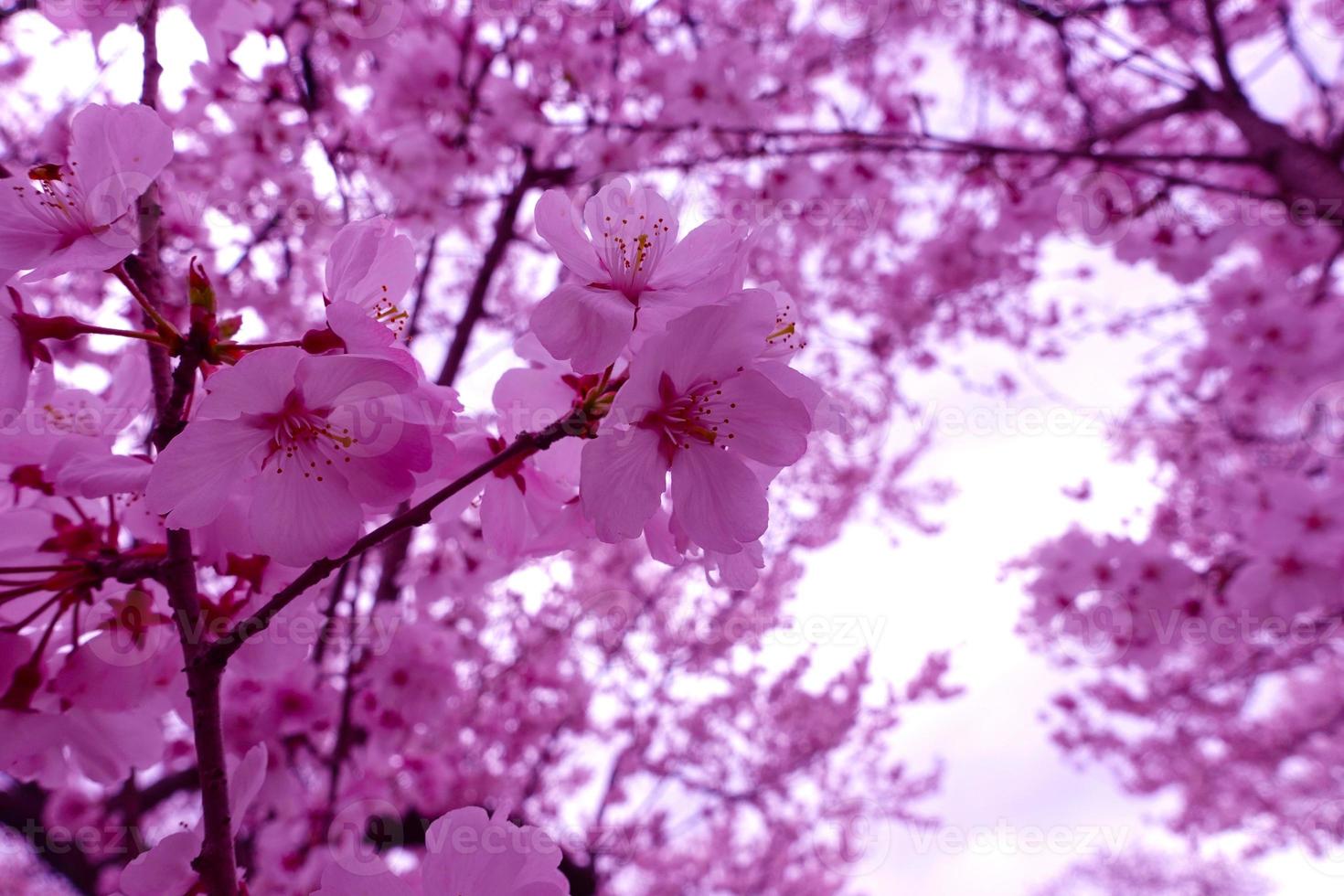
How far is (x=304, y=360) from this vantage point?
0.77 meters

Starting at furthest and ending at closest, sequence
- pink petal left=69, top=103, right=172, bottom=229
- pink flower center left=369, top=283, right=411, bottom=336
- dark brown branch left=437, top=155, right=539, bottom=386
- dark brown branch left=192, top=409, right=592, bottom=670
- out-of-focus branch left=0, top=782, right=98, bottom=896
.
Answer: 1. out-of-focus branch left=0, top=782, right=98, bottom=896
2. dark brown branch left=437, top=155, right=539, bottom=386
3. pink flower center left=369, top=283, right=411, bottom=336
4. pink petal left=69, top=103, right=172, bottom=229
5. dark brown branch left=192, top=409, right=592, bottom=670

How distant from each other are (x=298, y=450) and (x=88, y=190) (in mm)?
354

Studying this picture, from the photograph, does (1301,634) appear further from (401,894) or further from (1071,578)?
(401,894)

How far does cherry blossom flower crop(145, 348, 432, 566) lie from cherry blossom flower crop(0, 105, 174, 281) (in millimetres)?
228

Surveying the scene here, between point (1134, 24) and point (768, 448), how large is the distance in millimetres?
6039

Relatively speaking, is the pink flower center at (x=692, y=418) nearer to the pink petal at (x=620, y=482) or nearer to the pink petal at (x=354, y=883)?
the pink petal at (x=620, y=482)

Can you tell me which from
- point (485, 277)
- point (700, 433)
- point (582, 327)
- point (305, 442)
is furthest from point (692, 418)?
point (485, 277)

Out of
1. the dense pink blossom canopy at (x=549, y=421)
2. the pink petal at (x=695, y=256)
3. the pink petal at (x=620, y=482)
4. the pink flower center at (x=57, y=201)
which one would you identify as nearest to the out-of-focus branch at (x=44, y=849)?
the dense pink blossom canopy at (x=549, y=421)

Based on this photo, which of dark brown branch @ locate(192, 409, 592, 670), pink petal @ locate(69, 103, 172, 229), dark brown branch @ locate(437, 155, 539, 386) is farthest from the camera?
dark brown branch @ locate(437, 155, 539, 386)

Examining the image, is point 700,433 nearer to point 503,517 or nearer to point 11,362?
point 503,517

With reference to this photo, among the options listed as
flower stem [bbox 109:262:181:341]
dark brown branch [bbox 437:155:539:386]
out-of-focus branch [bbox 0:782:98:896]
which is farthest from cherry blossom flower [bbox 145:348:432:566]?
out-of-focus branch [bbox 0:782:98:896]

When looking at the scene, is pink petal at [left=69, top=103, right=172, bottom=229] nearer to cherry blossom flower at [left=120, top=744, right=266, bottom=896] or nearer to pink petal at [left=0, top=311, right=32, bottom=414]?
pink petal at [left=0, top=311, right=32, bottom=414]

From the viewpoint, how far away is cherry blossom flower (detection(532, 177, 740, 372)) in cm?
83

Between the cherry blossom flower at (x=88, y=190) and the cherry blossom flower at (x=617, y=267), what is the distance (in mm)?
421
